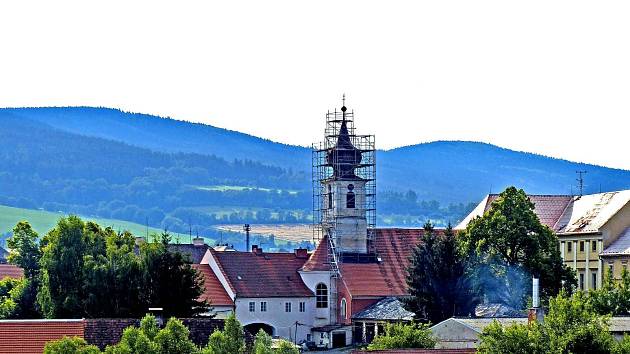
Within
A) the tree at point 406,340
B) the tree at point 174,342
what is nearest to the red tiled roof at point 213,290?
the tree at point 406,340

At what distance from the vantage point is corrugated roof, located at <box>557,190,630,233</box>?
11412cm

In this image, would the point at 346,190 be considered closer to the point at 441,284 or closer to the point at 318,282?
the point at 318,282

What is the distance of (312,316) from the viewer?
119562mm

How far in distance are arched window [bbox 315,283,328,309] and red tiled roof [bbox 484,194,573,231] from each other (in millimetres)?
13815

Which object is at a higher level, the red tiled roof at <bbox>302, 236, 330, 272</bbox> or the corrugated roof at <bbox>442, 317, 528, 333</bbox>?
the red tiled roof at <bbox>302, 236, 330, 272</bbox>

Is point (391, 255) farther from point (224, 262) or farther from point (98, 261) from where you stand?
point (98, 261)

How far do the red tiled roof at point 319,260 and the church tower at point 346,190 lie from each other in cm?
50

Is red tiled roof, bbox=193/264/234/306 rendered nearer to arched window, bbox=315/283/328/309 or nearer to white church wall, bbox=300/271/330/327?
white church wall, bbox=300/271/330/327

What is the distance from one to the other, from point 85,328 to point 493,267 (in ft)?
126

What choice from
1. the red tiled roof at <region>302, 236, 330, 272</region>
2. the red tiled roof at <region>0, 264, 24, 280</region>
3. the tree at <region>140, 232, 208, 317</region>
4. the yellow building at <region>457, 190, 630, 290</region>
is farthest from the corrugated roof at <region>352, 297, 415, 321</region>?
the red tiled roof at <region>0, 264, 24, 280</region>

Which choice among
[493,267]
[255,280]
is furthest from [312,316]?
[493,267]

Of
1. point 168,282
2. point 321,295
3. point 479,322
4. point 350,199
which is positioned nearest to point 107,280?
point 168,282

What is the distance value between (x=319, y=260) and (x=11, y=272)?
91.6 feet

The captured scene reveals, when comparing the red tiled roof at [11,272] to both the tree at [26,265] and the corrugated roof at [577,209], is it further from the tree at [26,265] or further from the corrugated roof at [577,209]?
the corrugated roof at [577,209]
